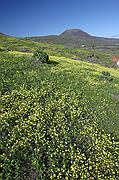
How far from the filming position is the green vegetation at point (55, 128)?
20906mm

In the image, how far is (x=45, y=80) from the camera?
124 feet

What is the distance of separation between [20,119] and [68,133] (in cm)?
416

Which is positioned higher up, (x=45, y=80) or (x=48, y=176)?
(x=45, y=80)

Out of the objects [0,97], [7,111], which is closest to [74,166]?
[7,111]

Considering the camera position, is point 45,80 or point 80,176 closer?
point 80,176

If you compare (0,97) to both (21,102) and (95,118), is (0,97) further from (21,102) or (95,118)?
(95,118)

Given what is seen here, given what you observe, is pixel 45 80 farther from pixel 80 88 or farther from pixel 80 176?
pixel 80 176

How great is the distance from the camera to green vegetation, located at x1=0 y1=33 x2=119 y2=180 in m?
20.9

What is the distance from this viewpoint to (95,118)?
29422mm

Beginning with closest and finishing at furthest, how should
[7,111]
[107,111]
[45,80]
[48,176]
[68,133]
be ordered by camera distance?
[48,176] < [68,133] < [7,111] < [107,111] < [45,80]

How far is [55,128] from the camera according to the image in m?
25.8

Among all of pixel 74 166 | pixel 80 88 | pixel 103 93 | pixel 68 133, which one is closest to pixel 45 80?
pixel 80 88

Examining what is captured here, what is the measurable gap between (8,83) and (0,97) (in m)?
4.65

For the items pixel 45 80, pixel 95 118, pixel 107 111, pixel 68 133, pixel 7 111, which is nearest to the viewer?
pixel 68 133
